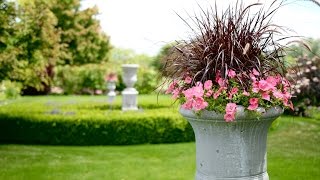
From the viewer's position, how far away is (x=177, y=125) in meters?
7.73

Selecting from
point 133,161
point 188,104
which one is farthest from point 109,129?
point 188,104

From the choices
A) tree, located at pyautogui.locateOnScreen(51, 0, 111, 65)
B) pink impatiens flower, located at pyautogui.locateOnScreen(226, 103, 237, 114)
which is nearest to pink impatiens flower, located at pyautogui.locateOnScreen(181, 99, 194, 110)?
pink impatiens flower, located at pyautogui.locateOnScreen(226, 103, 237, 114)

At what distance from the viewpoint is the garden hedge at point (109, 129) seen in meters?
7.66

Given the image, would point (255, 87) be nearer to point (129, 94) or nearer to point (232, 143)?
point (232, 143)

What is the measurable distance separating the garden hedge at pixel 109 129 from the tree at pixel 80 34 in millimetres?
15397

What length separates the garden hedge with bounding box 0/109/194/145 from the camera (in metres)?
7.66

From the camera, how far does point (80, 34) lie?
23.6m

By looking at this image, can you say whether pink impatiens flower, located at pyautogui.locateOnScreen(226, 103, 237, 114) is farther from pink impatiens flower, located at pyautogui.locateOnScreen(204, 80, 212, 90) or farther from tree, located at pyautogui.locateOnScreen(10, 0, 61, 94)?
tree, located at pyautogui.locateOnScreen(10, 0, 61, 94)

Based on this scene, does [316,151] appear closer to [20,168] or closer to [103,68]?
[20,168]

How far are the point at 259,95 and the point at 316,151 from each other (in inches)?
185

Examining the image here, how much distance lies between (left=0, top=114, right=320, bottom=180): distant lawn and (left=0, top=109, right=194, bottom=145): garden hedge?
10.3 inches

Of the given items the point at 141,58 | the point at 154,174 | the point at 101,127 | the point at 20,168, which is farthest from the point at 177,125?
the point at 141,58

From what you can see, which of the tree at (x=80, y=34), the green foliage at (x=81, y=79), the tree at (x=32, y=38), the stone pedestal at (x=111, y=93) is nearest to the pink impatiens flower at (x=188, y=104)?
the tree at (x=32, y=38)

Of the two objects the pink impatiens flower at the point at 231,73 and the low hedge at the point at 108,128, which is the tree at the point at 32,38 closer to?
the low hedge at the point at 108,128
